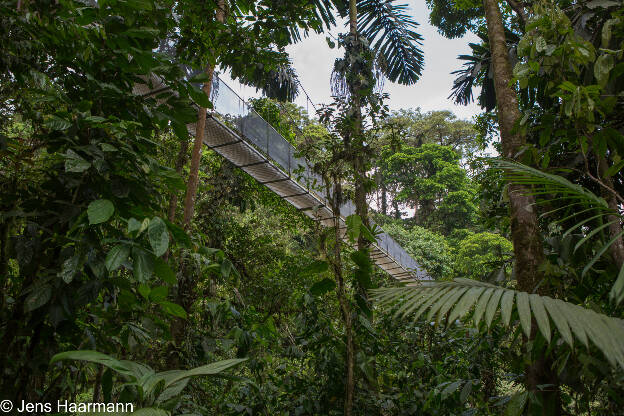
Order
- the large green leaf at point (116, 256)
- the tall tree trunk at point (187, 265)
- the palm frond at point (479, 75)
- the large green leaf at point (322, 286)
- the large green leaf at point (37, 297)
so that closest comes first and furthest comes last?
the large green leaf at point (116, 256), the large green leaf at point (37, 297), the large green leaf at point (322, 286), the tall tree trunk at point (187, 265), the palm frond at point (479, 75)

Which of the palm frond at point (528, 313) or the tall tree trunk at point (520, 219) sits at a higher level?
the tall tree trunk at point (520, 219)

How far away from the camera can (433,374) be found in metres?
2.81

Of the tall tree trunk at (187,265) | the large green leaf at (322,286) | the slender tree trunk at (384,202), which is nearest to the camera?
the large green leaf at (322,286)

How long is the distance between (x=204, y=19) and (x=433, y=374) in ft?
Result: 8.62

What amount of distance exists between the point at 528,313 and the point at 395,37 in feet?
25.2

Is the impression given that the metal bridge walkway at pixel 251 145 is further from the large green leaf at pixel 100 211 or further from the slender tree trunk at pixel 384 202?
the slender tree trunk at pixel 384 202

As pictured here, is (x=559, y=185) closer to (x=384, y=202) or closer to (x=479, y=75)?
(x=479, y=75)

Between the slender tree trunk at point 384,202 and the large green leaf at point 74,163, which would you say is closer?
the large green leaf at point 74,163

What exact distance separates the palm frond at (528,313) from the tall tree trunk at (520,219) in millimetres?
471

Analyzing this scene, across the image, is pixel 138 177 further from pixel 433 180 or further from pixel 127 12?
pixel 433 180

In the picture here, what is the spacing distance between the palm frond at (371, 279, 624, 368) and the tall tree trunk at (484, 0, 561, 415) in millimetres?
471

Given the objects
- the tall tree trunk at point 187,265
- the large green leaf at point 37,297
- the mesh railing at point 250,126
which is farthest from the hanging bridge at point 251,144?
the large green leaf at point 37,297

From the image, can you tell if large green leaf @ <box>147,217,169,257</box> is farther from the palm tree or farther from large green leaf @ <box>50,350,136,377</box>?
the palm tree

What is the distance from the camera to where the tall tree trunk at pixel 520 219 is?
1.60 metres
